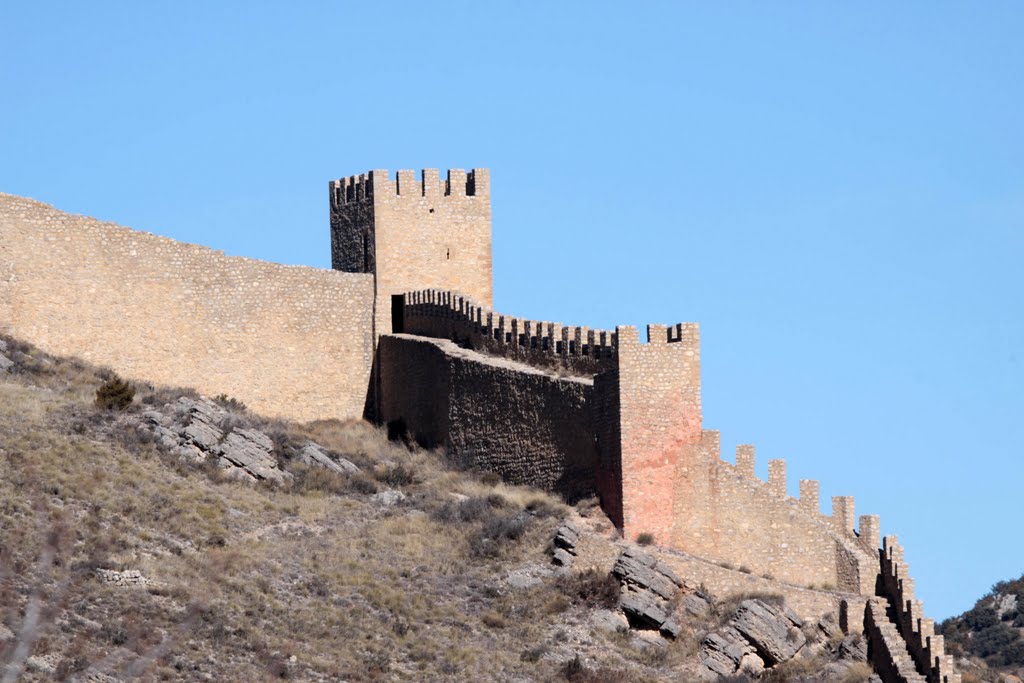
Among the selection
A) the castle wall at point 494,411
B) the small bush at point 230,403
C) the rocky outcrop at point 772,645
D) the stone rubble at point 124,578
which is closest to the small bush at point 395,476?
the castle wall at point 494,411

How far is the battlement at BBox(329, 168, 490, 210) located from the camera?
51781mm

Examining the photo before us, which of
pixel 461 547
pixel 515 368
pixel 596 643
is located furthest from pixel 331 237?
pixel 596 643

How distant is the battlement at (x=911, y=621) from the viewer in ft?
126

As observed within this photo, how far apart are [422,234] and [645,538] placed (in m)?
11.9

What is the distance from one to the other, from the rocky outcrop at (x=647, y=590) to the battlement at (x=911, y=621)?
354 cm

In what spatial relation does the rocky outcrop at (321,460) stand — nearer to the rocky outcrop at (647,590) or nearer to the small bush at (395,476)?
the small bush at (395,476)

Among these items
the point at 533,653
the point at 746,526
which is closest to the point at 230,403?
the point at 746,526

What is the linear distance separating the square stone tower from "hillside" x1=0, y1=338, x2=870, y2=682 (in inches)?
256

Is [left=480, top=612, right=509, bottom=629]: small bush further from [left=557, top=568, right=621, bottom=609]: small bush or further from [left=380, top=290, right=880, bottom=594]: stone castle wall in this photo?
[left=380, top=290, right=880, bottom=594]: stone castle wall

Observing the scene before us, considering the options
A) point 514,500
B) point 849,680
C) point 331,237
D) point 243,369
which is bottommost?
point 849,680

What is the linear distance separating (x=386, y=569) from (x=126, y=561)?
4802mm

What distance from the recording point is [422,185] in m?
52.0

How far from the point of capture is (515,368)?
4569 cm

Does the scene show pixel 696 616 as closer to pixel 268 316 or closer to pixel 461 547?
pixel 461 547
